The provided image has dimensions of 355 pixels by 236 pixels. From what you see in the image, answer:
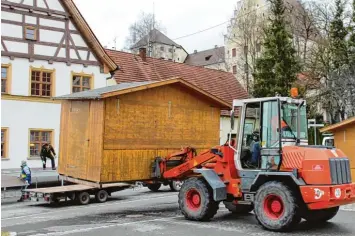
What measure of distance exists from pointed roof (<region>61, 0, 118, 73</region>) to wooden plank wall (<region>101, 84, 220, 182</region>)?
1351cm

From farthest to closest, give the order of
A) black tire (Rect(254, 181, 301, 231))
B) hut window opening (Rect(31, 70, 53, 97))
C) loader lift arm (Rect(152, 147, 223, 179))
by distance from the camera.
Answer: hut window opening (Rect(31, 70, 53, 97)) → loader lift arm (Rect(152, 147, 223, 179)) → black tire (Rect(254, 181, 301, 231))

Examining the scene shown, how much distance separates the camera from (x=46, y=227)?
11.4 meters

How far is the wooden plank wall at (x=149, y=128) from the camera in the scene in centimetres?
1266

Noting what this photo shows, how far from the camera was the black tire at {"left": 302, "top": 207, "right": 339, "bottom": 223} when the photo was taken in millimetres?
11164

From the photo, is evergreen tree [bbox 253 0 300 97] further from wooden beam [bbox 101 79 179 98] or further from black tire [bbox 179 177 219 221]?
black tire [bbox 179 177 219 221]

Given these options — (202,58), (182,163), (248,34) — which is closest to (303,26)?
(248,34)

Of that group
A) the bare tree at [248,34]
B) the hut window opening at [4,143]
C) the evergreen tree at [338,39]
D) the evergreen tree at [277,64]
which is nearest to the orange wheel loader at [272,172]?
the hut window opening at [4,143]

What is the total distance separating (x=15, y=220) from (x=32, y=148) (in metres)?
12.1

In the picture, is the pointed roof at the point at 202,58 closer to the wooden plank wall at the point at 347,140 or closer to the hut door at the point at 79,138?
the wooden plank wall at the point at 347,140

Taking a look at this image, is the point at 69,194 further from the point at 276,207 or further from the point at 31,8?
the point at 31,8

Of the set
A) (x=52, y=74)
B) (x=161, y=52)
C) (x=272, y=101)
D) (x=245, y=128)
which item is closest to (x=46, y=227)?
(x=245, y=128)

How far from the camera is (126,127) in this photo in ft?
42.6

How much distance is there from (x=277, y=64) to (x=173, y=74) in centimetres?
837

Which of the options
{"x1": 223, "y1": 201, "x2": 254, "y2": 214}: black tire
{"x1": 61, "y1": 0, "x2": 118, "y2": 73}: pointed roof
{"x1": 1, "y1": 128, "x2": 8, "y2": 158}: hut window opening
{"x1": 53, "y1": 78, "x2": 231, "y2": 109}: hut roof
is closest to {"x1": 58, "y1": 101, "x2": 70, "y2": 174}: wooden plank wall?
{"x1": 53, "y1": 78, "x2": 231, "y2": 109}: hut roof
